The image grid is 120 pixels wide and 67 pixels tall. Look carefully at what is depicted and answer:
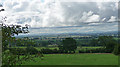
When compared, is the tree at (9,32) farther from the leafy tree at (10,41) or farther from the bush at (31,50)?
the bush at (31,50)

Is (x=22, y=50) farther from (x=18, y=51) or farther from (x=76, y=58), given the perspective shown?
(x=76, y=58)

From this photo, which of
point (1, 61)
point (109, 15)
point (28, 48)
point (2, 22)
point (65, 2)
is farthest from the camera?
point (109, 15)

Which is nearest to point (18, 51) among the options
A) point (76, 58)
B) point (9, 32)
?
point (9, 32)

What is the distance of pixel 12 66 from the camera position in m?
1.35

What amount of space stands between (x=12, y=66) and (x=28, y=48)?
234 mm

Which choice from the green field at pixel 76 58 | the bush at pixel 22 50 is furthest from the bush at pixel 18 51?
the green field at pixel 76 58

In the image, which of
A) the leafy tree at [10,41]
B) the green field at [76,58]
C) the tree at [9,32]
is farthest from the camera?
the green field at [76,58]

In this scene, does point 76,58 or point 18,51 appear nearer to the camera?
point 18,51

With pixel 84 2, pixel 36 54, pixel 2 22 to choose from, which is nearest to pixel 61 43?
pixel 36 54

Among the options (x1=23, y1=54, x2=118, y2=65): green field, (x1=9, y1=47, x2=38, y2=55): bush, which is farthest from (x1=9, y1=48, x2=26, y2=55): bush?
(x1=23, y1=54, x2=118, y2=65): green field

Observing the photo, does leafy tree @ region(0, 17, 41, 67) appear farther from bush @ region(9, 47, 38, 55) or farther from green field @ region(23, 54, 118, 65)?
green field @ region(23, 54, 118, 65)

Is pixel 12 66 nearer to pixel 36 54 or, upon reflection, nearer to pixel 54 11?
pixel 36 54

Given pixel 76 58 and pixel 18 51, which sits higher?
pixel 18 51

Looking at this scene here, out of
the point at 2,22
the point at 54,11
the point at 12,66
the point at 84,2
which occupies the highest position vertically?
the point at 84,2
